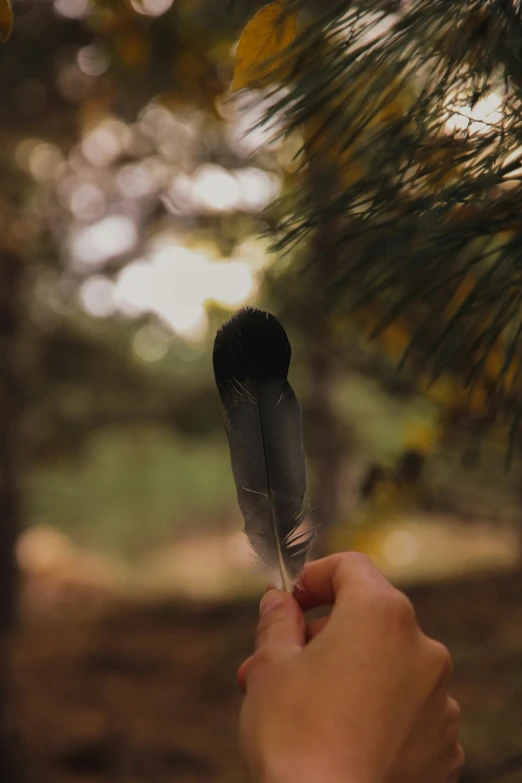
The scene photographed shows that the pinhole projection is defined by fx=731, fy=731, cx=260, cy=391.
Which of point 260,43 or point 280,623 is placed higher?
point 260,43

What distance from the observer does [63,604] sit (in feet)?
24.9

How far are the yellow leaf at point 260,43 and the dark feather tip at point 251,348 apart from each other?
23 centimetres

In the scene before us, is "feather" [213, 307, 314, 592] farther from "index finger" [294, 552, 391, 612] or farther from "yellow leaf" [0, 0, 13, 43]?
"yellow leaf" [0, 0, 13, 43]

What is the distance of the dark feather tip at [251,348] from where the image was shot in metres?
0.78

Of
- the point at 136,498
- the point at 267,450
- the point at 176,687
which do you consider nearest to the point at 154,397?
the point at 176,687

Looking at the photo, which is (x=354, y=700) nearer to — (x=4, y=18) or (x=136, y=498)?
(x=4, y=18)

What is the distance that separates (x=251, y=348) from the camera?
0.82m

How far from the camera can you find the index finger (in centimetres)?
71

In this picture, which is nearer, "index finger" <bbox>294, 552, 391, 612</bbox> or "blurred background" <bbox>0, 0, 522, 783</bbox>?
"index finger" <bbox>294, 552, 391, 612</bbox>

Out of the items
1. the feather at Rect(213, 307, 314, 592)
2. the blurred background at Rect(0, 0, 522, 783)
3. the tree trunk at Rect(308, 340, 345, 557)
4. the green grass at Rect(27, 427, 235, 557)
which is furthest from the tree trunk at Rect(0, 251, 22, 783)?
the green grass at Rect(27, 427, 235, 557)

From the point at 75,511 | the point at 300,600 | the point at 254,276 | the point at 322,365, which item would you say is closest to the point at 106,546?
the point at 75,511

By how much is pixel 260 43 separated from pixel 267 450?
45 centimetres

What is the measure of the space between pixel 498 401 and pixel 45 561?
912 cm

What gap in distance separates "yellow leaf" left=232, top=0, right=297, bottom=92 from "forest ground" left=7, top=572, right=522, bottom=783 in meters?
2.51
